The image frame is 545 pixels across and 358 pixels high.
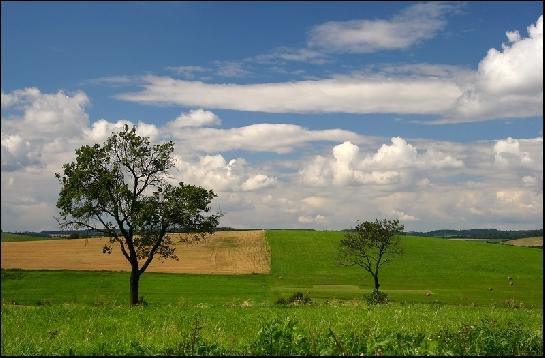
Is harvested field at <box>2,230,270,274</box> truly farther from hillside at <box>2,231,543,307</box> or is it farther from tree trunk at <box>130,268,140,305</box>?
tree trunk at <box>130,268,140,305</box>

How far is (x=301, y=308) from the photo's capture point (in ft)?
120

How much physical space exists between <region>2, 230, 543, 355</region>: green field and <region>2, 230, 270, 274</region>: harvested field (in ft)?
17.3

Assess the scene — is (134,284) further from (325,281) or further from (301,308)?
(325,281)

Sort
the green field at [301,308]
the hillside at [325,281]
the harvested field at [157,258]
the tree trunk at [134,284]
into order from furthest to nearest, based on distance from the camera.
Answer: the harvested field at [157,258], the hillside at [325,281], the tree trunk at [134,284], the green field at [301,308]

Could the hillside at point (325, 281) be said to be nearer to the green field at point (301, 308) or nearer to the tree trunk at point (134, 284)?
the green field at point (301, 308)

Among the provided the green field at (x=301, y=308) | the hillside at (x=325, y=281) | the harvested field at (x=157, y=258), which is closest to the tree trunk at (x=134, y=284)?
the green field at (x=301, y=308)

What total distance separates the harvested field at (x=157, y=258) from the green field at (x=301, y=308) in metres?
5.28

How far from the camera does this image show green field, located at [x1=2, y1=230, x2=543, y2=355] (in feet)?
40.8

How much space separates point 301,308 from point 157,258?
60.2m

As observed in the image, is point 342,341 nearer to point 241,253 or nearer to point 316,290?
point 316,290

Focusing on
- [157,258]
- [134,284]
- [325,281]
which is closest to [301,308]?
[134,284]

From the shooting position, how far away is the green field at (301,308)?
40.8ft

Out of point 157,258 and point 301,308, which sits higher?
point 157,258

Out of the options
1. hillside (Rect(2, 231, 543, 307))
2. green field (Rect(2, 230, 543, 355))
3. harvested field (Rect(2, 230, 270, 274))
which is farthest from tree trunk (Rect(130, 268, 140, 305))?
harvested field (Rect(2, 230, 270, 274))
